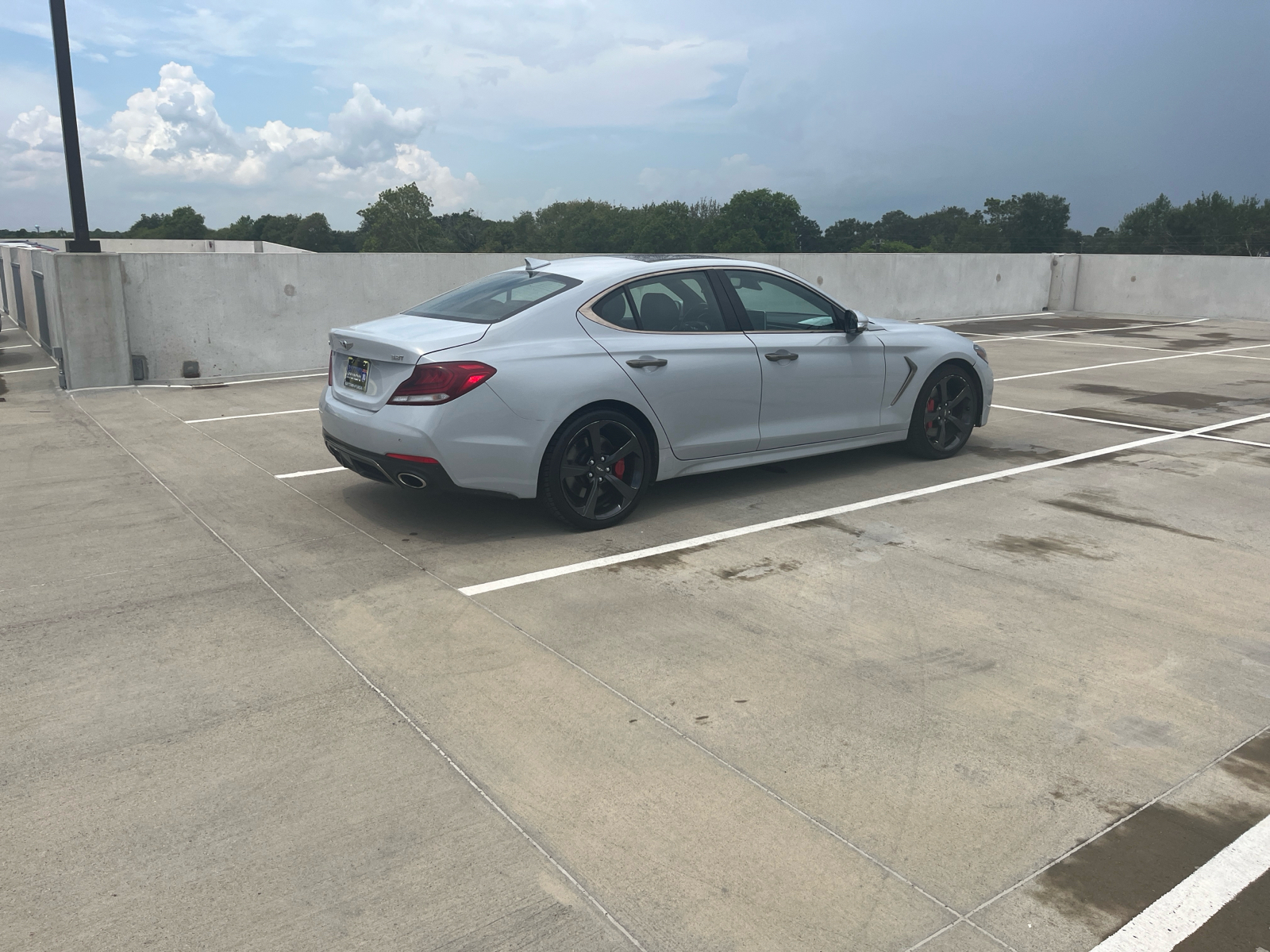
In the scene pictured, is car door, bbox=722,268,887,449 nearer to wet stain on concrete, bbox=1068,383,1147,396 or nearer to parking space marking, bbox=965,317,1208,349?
wet stain on concrete, bbox=1068,383,1147,396

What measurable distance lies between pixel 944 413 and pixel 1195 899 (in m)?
5.26

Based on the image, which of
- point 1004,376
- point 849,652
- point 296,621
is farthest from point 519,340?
point 1004,376

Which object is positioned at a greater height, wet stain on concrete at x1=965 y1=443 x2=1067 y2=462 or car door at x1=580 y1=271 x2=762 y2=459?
car door at x1=580 y1=271 x2=762 y2=459

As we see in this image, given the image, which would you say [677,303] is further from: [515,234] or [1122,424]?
[515,234]

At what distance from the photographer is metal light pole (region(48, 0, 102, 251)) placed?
37.0ft

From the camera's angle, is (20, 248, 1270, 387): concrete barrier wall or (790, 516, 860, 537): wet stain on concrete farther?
(20, 248, 1270, 387): concrete barrier wall

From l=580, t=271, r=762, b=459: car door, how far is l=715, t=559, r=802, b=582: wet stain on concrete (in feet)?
3.53

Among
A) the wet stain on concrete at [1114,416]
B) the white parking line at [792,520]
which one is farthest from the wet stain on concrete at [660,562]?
the wet stain on concrete at [1114,416]

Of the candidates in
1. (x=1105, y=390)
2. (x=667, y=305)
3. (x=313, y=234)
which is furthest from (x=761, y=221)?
(x=667, y=305)

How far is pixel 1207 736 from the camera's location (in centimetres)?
343

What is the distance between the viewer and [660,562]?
17.0 ft

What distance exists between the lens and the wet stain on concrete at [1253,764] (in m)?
3.15

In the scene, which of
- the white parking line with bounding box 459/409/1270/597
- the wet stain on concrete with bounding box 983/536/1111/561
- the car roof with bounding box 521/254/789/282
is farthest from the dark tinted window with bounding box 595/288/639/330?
the wet stain on concrete with bounding box 983/536/1111/561

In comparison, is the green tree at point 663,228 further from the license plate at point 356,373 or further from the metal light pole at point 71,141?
the license plate at point 356,373
